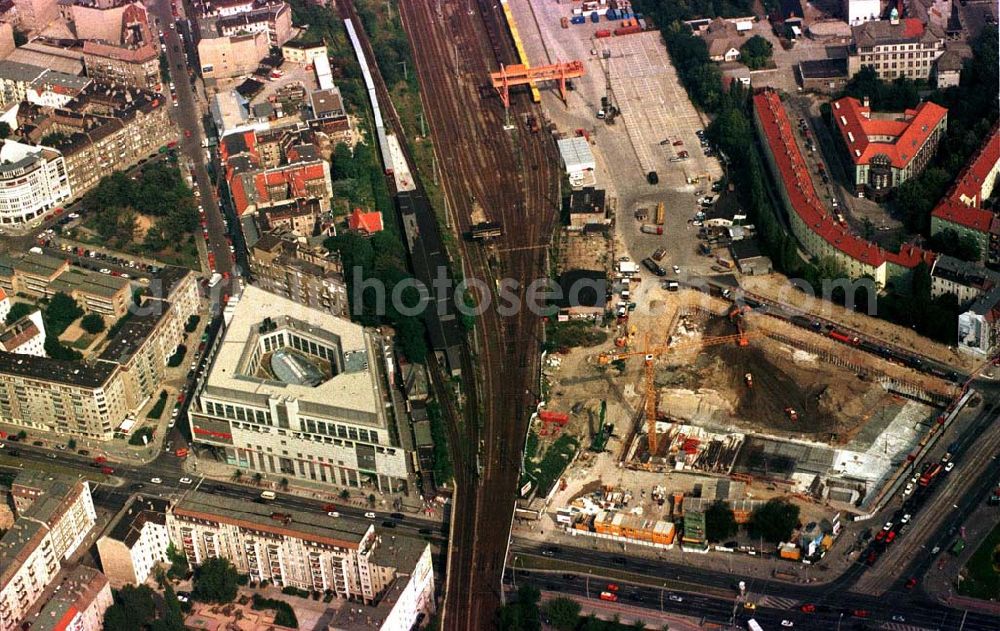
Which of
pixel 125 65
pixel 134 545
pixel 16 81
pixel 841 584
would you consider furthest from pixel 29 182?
pixel 841 584

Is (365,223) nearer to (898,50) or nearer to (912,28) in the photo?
(898,50)

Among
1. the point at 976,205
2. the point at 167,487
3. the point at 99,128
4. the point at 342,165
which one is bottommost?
the point at 167,487

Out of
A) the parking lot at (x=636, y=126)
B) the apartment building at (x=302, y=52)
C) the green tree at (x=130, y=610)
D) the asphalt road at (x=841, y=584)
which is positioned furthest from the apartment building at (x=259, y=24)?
the asphalt road at (x=841, y=584)

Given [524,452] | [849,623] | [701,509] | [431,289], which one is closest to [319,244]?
[431,289]

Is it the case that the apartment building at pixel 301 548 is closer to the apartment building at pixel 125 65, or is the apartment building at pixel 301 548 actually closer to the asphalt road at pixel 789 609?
the asphalt road at pixel 789 609

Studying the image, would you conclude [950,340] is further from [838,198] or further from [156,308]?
[156,308]
